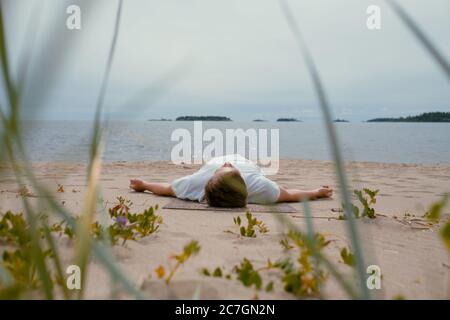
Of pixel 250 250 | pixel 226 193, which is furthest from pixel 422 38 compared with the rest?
pixel 226 193

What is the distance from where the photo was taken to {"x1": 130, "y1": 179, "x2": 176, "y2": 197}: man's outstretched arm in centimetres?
545

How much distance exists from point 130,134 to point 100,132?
18 centimetres

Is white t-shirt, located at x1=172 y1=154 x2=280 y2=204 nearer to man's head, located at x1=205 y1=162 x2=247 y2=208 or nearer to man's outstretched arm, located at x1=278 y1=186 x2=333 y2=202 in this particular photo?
man's outstretched arm, located at x1=278 y1=186 x2=333 y2=202

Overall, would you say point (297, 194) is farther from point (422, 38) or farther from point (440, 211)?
point (422, 38)

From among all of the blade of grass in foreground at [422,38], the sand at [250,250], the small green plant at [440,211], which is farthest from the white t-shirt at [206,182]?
the blade of grass in foreground at [422,38]

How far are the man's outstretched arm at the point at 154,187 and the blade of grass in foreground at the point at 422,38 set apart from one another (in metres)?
4.88

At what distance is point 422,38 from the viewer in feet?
2.15

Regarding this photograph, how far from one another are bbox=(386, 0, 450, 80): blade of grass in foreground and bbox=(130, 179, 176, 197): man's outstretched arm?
4.88m

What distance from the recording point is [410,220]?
3.70 m

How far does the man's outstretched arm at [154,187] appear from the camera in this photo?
5.45m

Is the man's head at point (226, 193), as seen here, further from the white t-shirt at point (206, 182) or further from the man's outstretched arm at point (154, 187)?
the man's outstretched arm at point (154, 187)

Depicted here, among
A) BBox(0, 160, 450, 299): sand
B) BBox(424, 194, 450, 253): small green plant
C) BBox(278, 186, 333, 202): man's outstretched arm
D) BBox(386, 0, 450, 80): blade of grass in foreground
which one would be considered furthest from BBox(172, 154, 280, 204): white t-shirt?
BBox(386, 0, 450, 80): blade of grass in foreground

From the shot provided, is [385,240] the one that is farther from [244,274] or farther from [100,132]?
[100,132]
